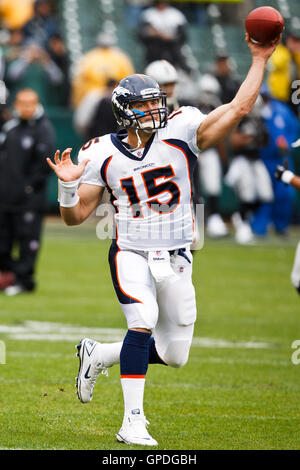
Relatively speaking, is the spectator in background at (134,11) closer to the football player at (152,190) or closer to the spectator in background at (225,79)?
the spectator in background at (225,79)

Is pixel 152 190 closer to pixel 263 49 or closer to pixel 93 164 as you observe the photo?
pixel 93 164

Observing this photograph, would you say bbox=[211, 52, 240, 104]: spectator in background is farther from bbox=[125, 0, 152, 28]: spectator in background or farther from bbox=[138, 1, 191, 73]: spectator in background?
bbox=[125, 0, 152, 28]: spectator in background

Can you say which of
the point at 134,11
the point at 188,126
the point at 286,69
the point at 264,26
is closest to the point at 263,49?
the point at 264,26

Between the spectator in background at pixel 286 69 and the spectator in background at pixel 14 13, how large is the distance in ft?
14.5

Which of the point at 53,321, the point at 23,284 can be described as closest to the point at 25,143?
the point at 23,284

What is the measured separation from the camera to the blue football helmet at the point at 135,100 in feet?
17.3

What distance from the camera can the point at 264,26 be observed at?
5.24 meters

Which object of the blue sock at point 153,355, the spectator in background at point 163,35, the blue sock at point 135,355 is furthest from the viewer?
the spectator in background at point 163,35

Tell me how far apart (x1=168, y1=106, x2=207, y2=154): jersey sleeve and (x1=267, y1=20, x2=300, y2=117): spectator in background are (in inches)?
456

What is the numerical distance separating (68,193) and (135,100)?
60cm

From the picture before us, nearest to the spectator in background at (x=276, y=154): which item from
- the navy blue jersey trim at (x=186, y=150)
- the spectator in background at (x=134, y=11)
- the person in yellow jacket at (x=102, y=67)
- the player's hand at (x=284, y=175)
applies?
the person in yellow jacket at (x=102, y=67)

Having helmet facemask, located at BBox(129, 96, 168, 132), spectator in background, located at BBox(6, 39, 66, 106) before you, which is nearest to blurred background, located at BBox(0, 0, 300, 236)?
spectator in background, located at BBox(6, 39, 66, 106)

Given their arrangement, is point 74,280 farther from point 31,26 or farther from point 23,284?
point 31,26

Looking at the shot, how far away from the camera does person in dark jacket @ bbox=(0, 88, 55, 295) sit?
10945 millimetres
